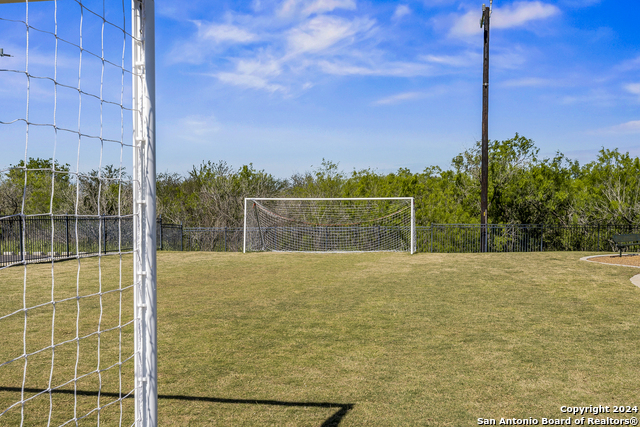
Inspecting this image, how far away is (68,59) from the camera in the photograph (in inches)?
127

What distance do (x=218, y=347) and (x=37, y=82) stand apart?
3.87 meters

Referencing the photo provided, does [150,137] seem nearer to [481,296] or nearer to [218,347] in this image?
[218,347]

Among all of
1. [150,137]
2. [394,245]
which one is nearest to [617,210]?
[394,245]

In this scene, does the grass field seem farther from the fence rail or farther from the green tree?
the green tree

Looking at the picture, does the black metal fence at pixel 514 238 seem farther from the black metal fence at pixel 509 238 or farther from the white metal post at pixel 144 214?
the white metal post at pixel 144 214

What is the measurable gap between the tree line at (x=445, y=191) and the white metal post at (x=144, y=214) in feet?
54.0

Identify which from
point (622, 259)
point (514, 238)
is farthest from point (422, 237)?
point (622, 259)

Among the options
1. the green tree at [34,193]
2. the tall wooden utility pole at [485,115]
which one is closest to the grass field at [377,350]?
the tall wooden utility pole at [485,115]

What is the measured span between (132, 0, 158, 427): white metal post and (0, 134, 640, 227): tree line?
54.0 ft

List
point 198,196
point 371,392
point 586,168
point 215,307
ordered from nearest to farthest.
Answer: point 371,392 → point 215,307 → point 586,168 → point 198,196

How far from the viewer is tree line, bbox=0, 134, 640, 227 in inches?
862

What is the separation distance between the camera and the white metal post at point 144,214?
306cm

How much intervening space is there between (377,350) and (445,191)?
2126 centimetres

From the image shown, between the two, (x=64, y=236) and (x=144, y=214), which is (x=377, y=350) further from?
(x=64, y=236)
